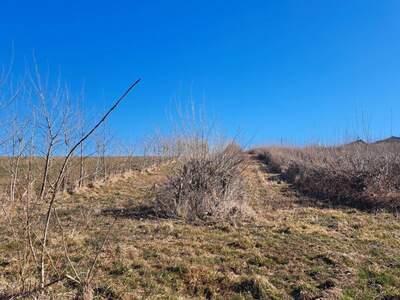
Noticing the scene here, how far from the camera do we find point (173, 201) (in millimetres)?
8852

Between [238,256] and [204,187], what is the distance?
10.8ft

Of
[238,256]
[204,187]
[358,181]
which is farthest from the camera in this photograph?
[358,181]

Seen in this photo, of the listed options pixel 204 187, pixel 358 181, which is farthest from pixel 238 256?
pixel 358 181

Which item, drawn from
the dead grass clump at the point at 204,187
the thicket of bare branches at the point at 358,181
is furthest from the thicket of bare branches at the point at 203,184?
the thicket of bare branches at the point at 358,181

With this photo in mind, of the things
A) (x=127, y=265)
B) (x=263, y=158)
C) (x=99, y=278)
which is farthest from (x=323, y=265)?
(x=263, y=158)

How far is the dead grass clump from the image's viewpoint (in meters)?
8.57

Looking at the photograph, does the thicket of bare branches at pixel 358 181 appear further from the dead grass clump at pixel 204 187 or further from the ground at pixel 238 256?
the dead grass clump at pixel 204 187

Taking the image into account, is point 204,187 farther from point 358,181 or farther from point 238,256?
point 358,181

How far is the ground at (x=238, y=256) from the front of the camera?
4.34 metres

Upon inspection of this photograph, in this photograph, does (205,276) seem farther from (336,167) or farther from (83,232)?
(336,167)

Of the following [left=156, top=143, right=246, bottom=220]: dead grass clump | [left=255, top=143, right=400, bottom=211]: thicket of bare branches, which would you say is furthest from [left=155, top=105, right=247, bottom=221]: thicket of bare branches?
[left=255, top=143, right=400, bottom=211]: thicket of bare branches

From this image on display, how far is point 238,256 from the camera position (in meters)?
5.61

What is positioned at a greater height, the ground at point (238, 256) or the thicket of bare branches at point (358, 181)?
the thicket of bare branches at point (358, 181)

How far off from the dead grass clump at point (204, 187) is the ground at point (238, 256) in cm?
47
